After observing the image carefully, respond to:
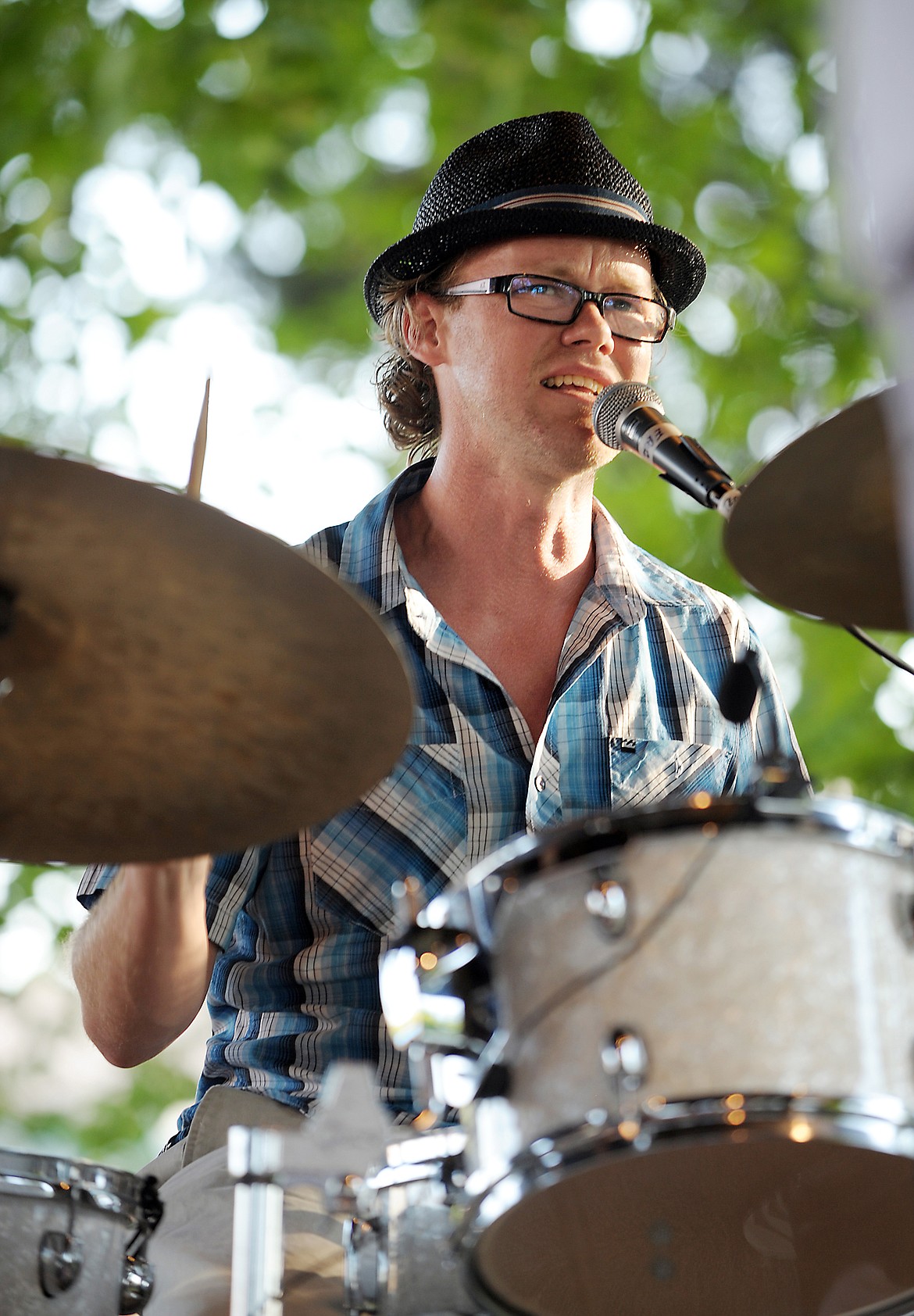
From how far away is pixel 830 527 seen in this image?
1.50m

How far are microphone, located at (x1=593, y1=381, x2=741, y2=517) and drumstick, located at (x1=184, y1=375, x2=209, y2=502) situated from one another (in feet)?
1.70

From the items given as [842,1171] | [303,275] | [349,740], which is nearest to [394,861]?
[349,740]

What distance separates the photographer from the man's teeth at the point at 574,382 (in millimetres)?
2322

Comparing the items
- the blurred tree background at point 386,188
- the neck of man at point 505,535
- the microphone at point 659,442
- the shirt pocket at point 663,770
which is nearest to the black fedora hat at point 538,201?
the neck of man at point 505,535

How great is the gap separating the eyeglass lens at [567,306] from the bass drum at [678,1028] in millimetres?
1385

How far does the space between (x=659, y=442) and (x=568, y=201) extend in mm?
838

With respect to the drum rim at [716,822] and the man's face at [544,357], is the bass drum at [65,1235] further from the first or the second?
the man's face at [544,357]

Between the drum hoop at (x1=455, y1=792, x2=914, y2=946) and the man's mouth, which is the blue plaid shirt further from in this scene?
the drum hoop at (x1=455, y1=792, x2=914, y2=946)

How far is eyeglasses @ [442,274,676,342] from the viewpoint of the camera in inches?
93.0

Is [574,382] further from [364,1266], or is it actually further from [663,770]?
[364,1266]

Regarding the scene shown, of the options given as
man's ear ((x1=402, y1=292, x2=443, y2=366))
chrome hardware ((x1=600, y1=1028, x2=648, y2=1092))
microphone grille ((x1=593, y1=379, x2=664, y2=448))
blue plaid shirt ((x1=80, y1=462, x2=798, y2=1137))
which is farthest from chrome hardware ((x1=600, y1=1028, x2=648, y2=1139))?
man's ear ((x1=402, y1=292, x2=443, y2=366))

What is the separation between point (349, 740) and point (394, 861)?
26.4 inches

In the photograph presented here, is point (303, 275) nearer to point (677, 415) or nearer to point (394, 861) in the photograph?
point (677, 415)

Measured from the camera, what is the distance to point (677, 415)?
4785 mm
